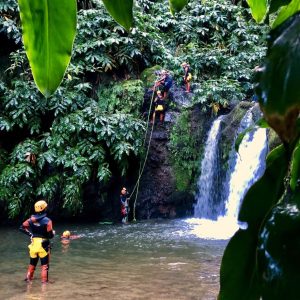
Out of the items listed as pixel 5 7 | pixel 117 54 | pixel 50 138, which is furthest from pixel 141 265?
pixel 5 7

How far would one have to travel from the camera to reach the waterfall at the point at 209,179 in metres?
10.3

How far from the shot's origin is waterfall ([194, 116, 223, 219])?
Answer: 10.3 metres

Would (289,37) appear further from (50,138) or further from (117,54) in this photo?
(117,54)

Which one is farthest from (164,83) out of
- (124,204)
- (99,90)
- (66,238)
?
(66,238)

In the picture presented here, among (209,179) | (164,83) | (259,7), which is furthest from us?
(209,179)

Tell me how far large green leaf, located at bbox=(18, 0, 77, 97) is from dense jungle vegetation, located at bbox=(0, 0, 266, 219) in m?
8.62

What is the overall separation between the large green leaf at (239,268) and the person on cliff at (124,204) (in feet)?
30.0

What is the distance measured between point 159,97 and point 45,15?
9.82m

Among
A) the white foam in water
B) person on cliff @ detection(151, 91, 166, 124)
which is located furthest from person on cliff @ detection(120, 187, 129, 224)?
person on cliff @ detection(151, 91, 166, 124)

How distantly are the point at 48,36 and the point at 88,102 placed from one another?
32.0 ft

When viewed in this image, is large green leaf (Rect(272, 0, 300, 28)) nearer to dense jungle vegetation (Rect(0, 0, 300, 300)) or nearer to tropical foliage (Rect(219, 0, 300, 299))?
tropical foliage (Rect(219, 0, 300, 299))

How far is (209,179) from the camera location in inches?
413

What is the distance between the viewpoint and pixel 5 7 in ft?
33.4

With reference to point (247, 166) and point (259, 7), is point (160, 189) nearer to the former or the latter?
point (247, 166)
